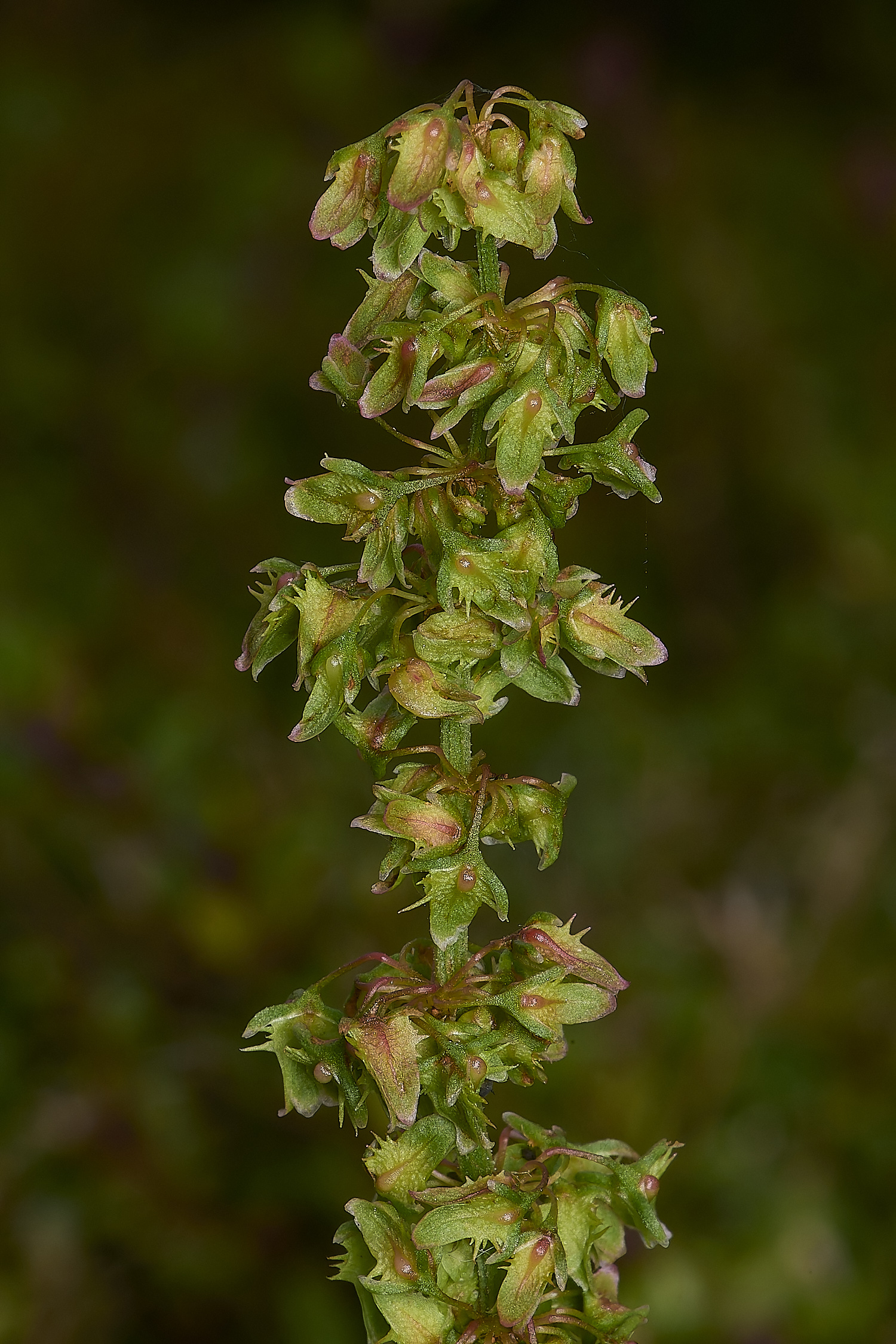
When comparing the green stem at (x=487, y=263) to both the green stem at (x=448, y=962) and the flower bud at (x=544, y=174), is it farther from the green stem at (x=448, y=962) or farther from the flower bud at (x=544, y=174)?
the green stem at (x=448, y=962)

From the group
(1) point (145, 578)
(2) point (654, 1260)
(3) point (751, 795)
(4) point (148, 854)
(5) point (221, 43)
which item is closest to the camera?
(2) point (654, 1260)

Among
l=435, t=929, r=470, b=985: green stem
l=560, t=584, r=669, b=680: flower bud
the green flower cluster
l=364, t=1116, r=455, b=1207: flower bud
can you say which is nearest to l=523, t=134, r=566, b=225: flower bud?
the green flower cluster

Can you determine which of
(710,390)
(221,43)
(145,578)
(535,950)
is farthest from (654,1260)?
(221,43)

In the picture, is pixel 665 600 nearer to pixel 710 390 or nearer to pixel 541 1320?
pixel 710 390

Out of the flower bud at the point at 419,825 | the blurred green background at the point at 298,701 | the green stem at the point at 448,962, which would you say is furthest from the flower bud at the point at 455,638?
the blurred green background at the point at 298,701

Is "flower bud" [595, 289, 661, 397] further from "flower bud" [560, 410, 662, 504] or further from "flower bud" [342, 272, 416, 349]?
"flower bud" [342, 272, 416, 349]

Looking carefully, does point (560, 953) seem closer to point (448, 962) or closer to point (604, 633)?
point (448, 962)
